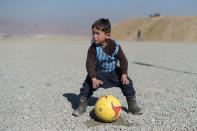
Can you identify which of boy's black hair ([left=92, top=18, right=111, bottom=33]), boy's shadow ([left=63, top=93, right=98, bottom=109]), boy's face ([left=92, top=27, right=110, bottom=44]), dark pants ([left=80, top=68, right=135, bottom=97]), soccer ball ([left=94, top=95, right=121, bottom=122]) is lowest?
boy's shadow ([left=63, top=93, right=98, bottom=109])

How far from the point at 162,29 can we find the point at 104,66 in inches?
2316

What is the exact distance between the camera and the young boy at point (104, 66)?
410 cm

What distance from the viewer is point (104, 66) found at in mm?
4336

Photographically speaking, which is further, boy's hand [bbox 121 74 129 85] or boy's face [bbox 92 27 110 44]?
boy's hand [bbox 121 74 129 85]

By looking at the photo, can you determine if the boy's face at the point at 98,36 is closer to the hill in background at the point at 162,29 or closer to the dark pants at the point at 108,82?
the dark pants at the point at 108,82

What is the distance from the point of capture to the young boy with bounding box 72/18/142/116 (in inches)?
161

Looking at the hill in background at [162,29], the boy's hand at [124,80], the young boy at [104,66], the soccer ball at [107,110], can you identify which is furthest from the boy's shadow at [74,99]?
the hill in background at [162,29]

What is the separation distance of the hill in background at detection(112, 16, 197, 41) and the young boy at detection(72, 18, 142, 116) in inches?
2069

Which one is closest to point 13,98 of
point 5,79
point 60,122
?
point 60,122

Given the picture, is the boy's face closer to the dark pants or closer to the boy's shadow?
Answer: the dark pants

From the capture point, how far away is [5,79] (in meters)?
8.10

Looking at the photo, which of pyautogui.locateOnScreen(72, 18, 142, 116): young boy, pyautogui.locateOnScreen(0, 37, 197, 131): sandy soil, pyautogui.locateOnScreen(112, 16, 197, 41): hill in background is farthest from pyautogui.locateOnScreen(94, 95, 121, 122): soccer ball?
pyautogui.locateOnScreen(112, 16, 197, 41): hill in background

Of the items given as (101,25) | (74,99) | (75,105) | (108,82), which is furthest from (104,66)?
(74,99)

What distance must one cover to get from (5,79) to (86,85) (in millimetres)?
4774
